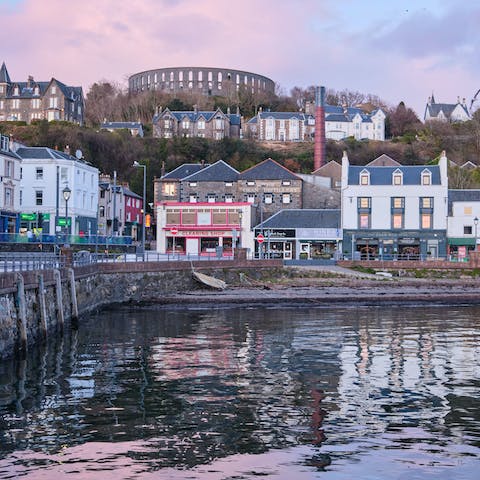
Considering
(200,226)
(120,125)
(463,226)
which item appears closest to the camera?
(463,226)

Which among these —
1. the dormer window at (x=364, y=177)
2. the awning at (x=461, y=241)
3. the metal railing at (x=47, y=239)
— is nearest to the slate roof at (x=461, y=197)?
the awning at (x=461, y=241)

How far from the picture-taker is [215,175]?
300ft

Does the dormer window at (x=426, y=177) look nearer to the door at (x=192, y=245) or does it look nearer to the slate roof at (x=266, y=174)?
the slate roof at (x=266, y=174)

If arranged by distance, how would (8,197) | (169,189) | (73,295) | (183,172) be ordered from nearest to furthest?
(73,295) → (8,197) → (169,189) → (183,172)

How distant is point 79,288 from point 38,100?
356 ft

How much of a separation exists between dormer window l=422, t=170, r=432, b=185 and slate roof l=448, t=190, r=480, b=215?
3.47 m

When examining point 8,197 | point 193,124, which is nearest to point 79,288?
point 8,197

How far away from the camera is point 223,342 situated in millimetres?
33500

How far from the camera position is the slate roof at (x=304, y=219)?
79750 millimetres

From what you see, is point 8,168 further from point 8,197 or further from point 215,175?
point 215,175

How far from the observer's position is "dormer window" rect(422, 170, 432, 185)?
77.1 metres

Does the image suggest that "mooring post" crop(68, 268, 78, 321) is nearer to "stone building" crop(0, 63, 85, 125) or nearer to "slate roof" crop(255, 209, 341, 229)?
"slate roof" crop(255, 209, 341, 229)

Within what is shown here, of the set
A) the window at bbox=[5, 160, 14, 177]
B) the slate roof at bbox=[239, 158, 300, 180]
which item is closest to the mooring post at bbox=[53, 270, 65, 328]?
the window at bbox=[5, 160, 14, 177]

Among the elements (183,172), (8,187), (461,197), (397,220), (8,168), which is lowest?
(397,220)
